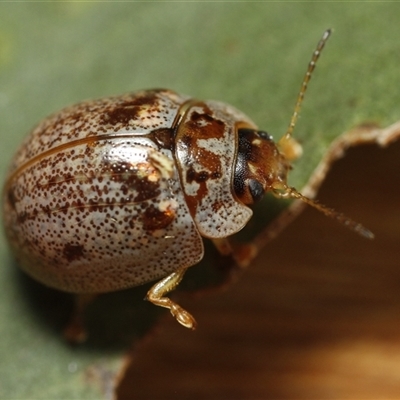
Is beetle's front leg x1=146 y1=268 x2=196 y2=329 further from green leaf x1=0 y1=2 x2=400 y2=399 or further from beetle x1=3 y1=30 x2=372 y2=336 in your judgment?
green leaf x1=0 y1=2 x2=400 y2=399

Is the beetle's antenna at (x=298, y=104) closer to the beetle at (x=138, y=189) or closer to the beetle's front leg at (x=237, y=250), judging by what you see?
the beetle at (x=138, y=189)

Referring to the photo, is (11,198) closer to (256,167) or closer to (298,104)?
(256,167)

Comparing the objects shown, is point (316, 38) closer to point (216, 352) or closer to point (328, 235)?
point (328, 235)

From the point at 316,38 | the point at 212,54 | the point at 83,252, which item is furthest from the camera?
the point at 212,54

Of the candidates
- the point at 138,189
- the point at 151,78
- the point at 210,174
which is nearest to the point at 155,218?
the point at 138,189

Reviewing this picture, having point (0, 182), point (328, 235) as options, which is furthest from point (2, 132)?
point (328, 235)

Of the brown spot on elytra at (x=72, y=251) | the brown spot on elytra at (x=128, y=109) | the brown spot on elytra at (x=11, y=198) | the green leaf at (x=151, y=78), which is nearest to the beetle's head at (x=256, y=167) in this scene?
the green leaf at (x=151, y=78)
